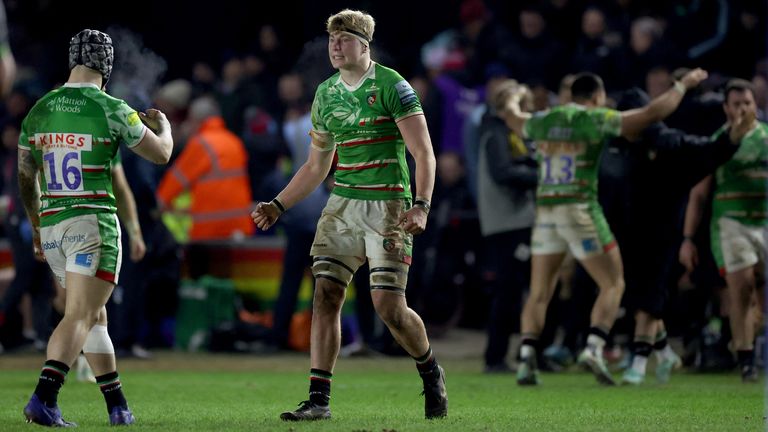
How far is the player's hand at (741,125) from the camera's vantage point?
41.9 feet

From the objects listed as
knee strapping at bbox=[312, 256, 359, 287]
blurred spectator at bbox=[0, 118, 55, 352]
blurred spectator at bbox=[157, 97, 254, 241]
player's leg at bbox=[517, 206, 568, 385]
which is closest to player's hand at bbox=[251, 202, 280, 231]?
knee strapping at bbox=[312, 256, 359, 287]

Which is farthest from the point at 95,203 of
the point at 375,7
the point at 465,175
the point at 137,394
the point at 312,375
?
the point at 375,7

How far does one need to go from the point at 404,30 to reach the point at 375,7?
587mm

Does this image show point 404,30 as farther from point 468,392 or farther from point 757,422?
point 757,422

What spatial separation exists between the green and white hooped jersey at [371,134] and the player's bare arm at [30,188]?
6.01 ft

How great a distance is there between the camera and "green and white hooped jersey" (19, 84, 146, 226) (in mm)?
8734

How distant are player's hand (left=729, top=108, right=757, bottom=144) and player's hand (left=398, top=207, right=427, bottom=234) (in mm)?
5038

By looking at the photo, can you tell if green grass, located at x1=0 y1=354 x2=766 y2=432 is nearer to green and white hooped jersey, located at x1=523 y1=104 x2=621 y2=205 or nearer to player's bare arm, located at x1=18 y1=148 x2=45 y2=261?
player's bare arm, located at x1=18 y1=148 x2=45 y2=261

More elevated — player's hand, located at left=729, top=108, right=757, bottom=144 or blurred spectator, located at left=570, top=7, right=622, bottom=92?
blurred spectator, located at left=570, top=7, right=622, bottom=92

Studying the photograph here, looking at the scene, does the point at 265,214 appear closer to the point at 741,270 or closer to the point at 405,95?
the point at 405,95

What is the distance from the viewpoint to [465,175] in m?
18.7

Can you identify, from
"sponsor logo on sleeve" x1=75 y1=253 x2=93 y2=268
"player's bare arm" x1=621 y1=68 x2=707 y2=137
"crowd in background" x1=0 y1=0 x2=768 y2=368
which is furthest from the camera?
"crowd in background" x1=0 y1=0 x2=768 y2=368

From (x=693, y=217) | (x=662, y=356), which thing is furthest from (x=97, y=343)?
(x=693, y=217)

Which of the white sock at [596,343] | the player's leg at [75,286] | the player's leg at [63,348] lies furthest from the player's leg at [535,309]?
the player's leg at [63,348]
